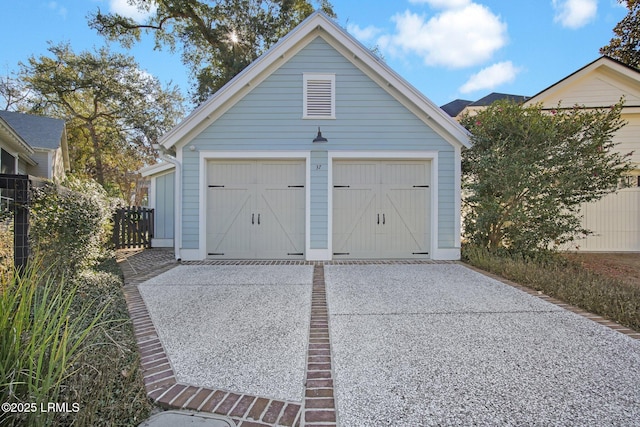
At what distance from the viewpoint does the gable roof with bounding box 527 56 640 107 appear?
10.0 meters

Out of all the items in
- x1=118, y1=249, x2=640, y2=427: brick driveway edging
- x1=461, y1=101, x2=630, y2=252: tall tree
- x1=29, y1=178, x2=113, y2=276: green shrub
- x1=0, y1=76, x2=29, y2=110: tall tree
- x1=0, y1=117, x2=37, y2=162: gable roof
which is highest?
x1=0, y1=76, x2=29, y2=110: tall tree

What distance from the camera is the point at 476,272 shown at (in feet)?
21.6

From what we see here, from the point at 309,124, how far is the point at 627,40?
49.9 feet

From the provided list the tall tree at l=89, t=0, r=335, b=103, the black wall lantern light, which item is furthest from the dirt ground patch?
the tall tree at l=89, t=0, r=335, b=103

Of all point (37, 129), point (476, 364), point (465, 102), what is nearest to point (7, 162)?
point (37, 129)

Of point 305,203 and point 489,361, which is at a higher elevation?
point 305,203

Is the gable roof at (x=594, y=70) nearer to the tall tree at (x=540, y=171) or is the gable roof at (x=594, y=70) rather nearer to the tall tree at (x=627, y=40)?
the tall tree at (x=540, y=171)

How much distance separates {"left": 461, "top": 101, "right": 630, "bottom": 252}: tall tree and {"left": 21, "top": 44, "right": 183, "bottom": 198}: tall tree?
18905mm

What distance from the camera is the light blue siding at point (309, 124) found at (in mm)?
7926

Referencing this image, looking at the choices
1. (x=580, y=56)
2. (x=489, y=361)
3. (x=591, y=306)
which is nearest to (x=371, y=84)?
(x=591, y=306)

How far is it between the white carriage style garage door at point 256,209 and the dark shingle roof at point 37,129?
10.2 m

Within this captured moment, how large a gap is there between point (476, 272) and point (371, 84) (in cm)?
479

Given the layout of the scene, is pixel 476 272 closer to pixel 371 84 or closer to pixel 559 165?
pixel 559 165

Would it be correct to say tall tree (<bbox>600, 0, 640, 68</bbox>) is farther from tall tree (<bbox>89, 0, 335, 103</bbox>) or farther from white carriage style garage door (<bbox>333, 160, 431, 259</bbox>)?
white carriage style garage door (<bbox>333, 160, 431, 259</bbox>)
